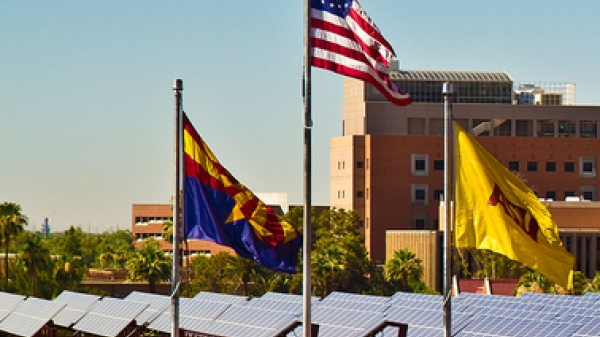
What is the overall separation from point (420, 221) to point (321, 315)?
116 m

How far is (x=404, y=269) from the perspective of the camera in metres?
124

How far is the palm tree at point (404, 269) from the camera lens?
407ft

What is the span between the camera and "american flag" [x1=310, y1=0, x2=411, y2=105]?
25250 millimetres

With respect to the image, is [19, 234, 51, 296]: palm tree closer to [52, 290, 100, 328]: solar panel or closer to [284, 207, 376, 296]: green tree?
[284, 207, 376, 296]: green tree

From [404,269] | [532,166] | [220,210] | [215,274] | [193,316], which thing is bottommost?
[215,274]

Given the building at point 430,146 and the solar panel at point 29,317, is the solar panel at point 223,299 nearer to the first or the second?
the solar panel at point 29,317

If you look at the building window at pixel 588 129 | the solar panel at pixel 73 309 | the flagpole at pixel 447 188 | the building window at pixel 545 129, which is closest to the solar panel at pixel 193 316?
the solar panel at pixel 73 309

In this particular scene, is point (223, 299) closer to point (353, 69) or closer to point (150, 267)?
point (353, 69)

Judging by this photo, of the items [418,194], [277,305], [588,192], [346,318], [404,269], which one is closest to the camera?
[346,318]

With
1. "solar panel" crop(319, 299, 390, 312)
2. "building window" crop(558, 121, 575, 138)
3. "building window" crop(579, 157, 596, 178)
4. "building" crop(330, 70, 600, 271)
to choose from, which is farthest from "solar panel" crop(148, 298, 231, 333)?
"building window" crop(558, 121, 575, 138)

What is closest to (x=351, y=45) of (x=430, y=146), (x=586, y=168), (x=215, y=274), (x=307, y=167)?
(x=307, y=167)

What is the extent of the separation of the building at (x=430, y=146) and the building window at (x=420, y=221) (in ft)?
0.37

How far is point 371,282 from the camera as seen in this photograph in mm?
128625

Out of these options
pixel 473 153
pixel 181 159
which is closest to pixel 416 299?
pixel 181 159
